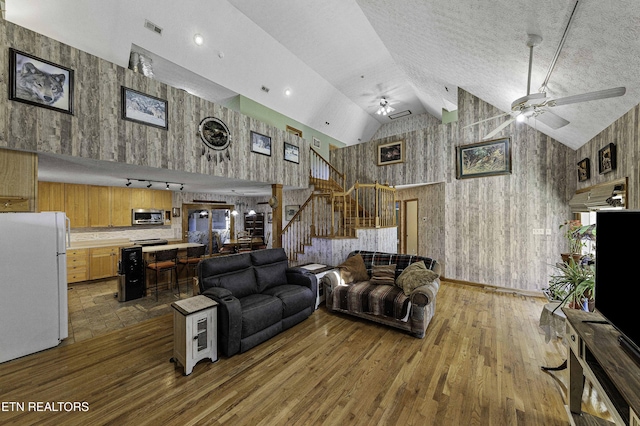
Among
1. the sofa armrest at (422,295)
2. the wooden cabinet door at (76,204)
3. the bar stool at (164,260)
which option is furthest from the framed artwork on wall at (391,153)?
the wooden cabinet door at (76,204)

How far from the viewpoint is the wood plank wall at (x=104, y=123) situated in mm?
2480

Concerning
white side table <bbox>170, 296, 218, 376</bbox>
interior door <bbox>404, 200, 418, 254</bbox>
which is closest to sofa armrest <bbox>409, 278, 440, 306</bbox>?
white side table <bbox>170, 296, 218, 376</bbox>

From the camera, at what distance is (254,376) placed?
2322mm

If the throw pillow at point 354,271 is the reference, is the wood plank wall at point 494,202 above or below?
above

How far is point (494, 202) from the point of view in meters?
5.14

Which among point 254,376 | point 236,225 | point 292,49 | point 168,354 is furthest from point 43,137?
point 236,225

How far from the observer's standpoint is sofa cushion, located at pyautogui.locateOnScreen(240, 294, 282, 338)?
8.87 feet

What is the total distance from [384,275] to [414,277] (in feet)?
1.81

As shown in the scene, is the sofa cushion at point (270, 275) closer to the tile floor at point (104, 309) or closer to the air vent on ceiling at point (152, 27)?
the tile floor at point (104, 309)

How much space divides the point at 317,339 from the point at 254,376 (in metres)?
0.92

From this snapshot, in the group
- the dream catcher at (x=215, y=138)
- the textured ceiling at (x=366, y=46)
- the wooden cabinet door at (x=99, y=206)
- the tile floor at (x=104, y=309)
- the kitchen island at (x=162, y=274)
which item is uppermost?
the textured ceiling at (x=366, y=46)

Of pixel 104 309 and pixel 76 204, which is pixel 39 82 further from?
pixel 76 204

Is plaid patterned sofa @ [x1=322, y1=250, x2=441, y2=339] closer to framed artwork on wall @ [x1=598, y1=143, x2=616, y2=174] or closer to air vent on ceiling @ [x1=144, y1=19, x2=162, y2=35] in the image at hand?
framed artwork on wall @ [x1=598, y1=143, x2=616, y2=174]

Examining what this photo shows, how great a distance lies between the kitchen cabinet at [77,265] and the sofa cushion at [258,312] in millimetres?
4735
